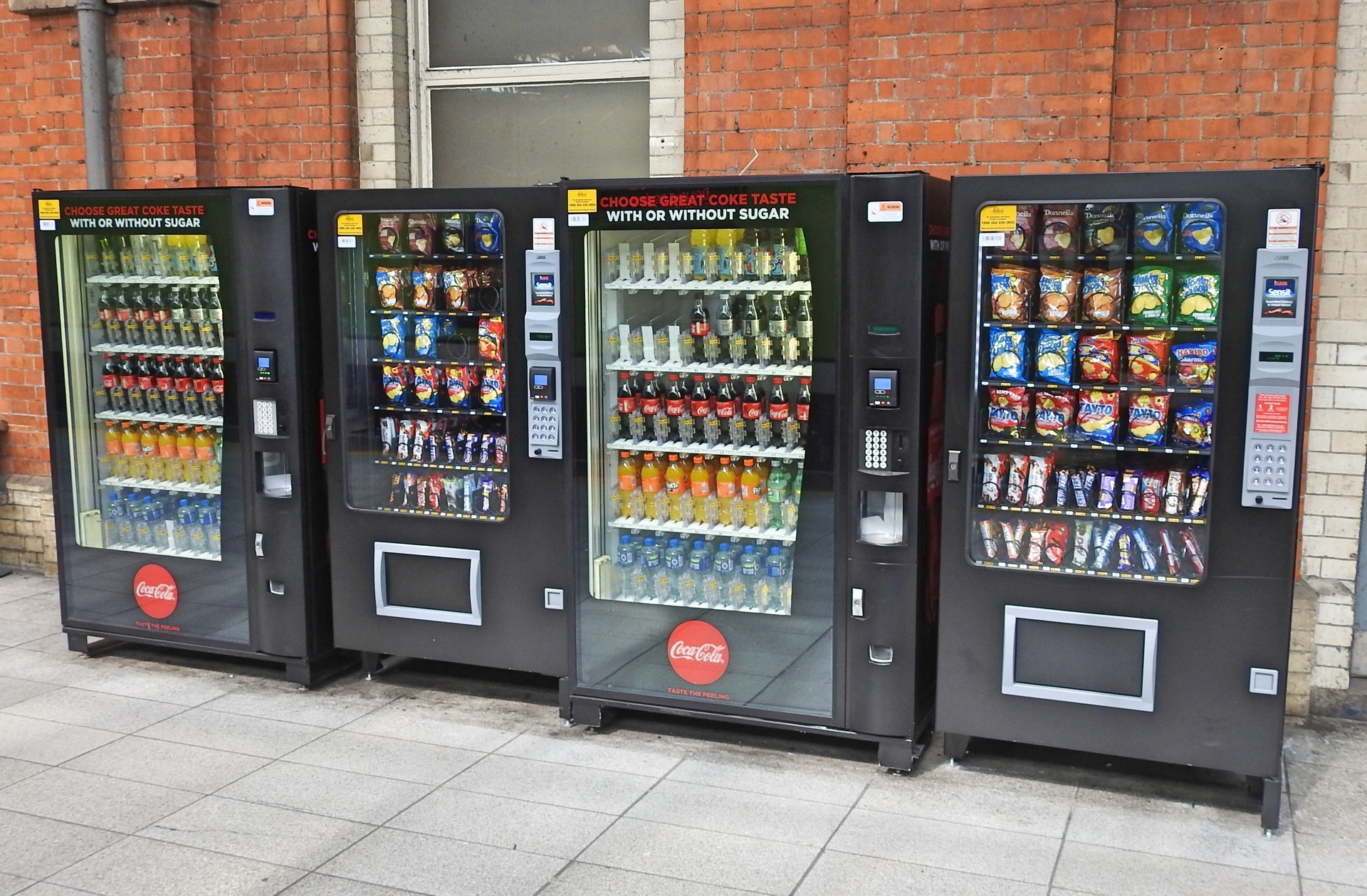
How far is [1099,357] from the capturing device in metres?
4.30

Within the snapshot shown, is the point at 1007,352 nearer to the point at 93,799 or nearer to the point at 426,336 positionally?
the point at 426,336

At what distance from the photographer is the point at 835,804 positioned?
427 centimetres

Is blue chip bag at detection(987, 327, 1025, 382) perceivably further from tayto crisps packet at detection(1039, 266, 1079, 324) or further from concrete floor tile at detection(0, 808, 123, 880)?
concrete floor tile at detection(0, 808, 123, 880)

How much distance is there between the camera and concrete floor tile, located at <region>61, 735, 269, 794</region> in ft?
14.7

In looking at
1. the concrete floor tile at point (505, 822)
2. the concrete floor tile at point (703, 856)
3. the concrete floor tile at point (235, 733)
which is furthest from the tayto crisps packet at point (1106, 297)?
the concrete floor tile at point (235, 733)

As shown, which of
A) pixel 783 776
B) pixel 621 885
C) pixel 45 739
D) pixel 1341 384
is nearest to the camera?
pixel 621 885

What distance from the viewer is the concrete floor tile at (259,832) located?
3.89m

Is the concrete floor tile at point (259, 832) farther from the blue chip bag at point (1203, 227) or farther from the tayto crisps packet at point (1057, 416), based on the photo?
the blue chip bag at point (1203, 227)

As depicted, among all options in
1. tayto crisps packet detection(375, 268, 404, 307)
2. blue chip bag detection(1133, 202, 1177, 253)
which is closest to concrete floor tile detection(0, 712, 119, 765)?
tayto crisps packet detection(375, 268, 404, 307)

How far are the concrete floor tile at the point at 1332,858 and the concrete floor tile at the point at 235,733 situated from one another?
365 centimetres

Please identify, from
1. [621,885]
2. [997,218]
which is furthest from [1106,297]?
[621,885]

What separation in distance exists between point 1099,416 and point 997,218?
0.80 m

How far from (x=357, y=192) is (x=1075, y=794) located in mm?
3752

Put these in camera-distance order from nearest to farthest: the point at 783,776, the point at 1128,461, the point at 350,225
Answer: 1. the point at 1128,461
2. the point at 783,776
3. the point at 350,225
